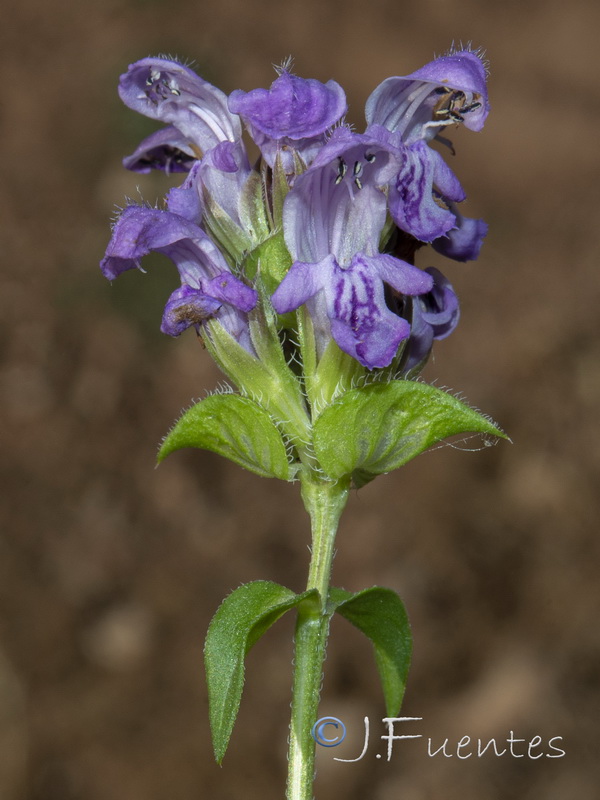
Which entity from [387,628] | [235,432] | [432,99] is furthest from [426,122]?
[387,628]

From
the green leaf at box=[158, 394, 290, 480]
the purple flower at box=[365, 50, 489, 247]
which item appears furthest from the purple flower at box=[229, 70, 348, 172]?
the green leaf at box=[158, 394, 290, 480]

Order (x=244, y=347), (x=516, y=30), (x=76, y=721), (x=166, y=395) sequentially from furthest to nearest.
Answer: (x=516, y=30)
(x=166, y=395)
(x=76, y=721)
(x=244, y=347)

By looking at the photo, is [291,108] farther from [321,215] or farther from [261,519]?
[261,519]

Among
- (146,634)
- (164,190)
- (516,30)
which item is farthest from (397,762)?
(516,30)

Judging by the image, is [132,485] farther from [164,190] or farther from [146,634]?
[164,190]

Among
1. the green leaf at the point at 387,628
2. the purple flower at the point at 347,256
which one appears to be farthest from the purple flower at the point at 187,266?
the green leaf at the point at 387,628

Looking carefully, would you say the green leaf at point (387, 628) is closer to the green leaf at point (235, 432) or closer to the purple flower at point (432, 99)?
the green leaf at point (235, 432)
